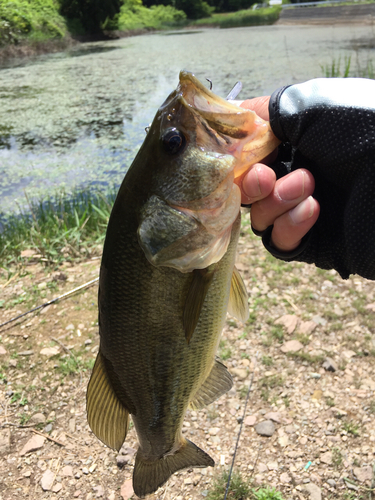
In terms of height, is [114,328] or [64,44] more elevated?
[64,44]

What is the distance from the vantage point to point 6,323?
10.9ft

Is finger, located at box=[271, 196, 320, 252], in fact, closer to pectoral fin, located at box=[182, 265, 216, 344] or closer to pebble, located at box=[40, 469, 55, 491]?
pectoral fin, located at box=[182, 265, 216, 344]

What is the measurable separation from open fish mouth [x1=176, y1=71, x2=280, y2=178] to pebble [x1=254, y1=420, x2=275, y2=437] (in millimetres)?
1795

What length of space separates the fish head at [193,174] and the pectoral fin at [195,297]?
57mm

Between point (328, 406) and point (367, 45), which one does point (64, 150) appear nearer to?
point (328, 406)

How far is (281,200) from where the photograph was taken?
4.86ft

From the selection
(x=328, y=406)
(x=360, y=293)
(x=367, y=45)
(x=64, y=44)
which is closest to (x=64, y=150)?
(x=360, y=293)

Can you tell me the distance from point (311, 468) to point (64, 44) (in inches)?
1119

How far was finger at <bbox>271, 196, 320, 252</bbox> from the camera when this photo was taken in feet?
4.92

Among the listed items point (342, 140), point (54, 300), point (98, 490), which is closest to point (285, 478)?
point (98, 490)

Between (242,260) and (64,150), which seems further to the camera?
(64,150)

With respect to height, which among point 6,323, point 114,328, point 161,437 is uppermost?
point 114,328

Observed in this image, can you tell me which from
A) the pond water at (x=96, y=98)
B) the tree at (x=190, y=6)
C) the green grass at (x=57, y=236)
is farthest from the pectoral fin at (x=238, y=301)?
the tree at (x=190, y=6)

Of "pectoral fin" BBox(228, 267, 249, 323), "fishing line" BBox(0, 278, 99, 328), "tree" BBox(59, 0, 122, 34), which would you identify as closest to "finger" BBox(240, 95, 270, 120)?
"pectoral fin" BBox(228, 267, 249, 323)
